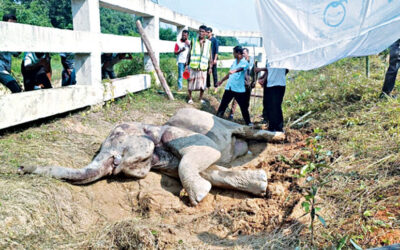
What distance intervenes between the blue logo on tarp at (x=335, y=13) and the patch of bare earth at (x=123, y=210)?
1.73 m

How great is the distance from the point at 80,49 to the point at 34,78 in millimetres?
952

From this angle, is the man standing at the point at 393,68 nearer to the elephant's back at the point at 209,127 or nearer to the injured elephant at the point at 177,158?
the elephant's back at the point at 209,127

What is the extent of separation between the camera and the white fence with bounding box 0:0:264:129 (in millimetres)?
3922

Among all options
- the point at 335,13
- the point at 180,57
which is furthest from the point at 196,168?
the point at 180,57

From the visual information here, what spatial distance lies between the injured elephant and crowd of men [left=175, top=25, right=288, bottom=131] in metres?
1.16

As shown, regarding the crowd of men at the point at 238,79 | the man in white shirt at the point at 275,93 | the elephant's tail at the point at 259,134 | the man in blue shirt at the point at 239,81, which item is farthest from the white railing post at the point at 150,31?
the elephant's tail at the point at 259,134

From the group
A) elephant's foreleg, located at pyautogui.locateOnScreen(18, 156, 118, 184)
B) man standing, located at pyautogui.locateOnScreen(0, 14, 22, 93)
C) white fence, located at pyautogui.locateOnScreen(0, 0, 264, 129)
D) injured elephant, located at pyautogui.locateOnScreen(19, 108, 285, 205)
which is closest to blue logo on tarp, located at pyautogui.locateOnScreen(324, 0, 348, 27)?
injured elephant, located at pyautogui.locateOnScreen(19, 108, 285, 205)

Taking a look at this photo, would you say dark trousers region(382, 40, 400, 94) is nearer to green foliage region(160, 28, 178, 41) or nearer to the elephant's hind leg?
the elephant's hind leg

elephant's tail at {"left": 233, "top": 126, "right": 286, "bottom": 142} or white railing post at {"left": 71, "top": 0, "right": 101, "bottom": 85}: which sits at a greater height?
white railing post at {"left": 71, "top": 0, "right": 101, "bottom": 85}

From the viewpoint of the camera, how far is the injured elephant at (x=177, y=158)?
3.53 m

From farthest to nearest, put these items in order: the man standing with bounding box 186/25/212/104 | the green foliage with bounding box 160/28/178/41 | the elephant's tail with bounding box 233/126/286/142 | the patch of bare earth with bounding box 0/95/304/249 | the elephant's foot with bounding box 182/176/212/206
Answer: the green foliage with bounding box 160/28/178/41 → the man standing with bounding box 186/25/212/104 → the elephant's tail with bounding box 233/126/286/142 → the elephant's foot with bounding box 182/176/212/206 → the patch of bare earth with bounding box 0/95/304/249

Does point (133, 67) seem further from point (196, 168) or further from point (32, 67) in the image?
point (196, 168)

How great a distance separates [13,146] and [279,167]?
308cm

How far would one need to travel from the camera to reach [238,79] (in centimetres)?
629
